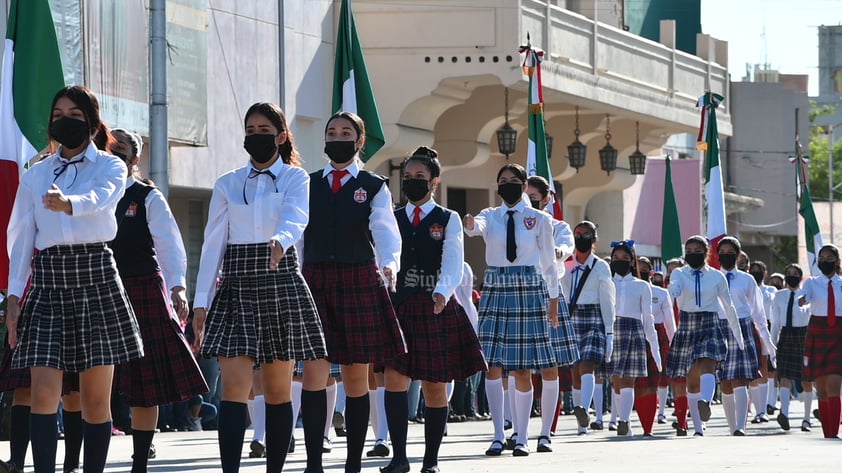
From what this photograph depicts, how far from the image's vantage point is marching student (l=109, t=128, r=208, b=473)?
9539mm

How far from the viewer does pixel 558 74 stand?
2580cm

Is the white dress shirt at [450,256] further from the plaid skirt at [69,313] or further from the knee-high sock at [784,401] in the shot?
the knee-high sock at [784,401]

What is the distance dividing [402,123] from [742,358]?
26.1 feet

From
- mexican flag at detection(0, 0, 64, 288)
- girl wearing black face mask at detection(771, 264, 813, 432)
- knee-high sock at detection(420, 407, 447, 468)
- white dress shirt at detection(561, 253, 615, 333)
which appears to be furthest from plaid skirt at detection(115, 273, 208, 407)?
girl wearing black face mask at detection(771, 264, 813, 432)

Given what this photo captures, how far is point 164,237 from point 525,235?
398 cm

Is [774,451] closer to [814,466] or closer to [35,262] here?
[814,466]

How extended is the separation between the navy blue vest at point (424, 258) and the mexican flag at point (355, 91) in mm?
7808

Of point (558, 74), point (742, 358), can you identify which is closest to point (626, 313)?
point (742, 358)

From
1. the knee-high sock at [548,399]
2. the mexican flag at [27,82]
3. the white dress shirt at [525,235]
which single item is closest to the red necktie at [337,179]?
the white dress shirt at [525,235]

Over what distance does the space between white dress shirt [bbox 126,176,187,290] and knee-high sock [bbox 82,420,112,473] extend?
4.07 ft

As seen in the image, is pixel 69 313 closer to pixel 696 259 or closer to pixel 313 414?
pixel 313 414

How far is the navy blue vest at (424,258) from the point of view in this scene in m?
11.2

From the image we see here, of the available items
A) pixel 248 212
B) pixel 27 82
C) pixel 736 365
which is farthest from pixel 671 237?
pixel 248 212

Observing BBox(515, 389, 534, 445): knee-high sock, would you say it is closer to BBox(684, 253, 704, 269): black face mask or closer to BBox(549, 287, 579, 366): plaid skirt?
BBox(549, 287, 579, 366): plaid skirt
